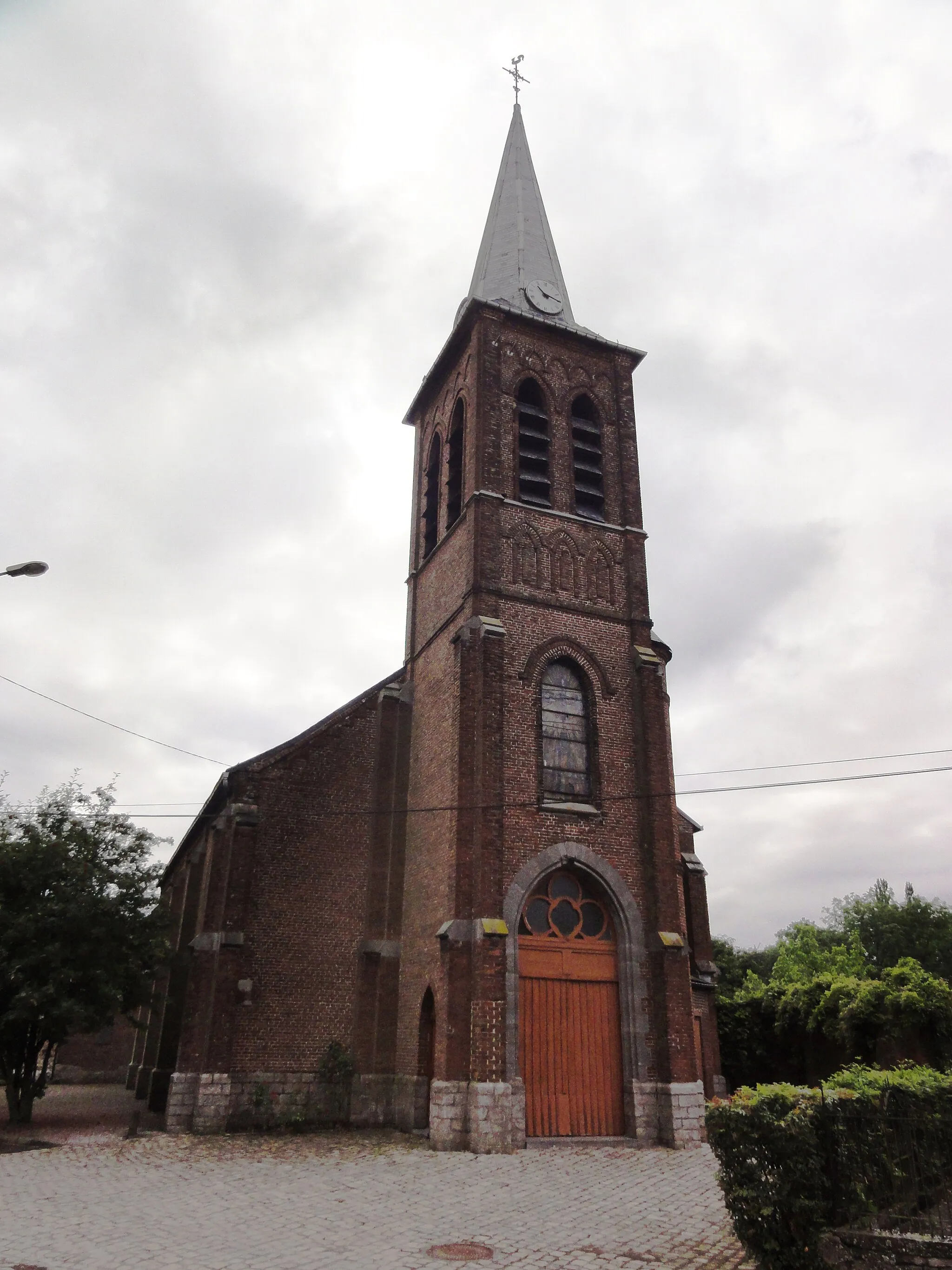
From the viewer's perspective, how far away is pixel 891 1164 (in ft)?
25.3

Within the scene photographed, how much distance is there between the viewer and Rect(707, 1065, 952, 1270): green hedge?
7426mm

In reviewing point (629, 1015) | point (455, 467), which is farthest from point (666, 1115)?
point (455, 467)

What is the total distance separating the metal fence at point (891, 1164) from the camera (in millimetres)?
7402

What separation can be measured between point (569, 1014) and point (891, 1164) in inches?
372

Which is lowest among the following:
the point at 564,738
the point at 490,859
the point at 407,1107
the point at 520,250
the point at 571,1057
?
the point at 407,1107

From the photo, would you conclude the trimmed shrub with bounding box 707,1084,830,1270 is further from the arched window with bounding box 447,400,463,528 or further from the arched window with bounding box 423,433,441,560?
the arched window with bounding box 423,433,441,560

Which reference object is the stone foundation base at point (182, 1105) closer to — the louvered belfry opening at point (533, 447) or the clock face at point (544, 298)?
the louvered belfry opening at point (533, 447)

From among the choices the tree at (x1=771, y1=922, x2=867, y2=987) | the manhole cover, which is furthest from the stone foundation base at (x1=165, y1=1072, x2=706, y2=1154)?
the tree at (x1=771, y1=922, x2=867, y2=987)

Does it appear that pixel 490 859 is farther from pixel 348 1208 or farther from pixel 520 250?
pixel 520 250

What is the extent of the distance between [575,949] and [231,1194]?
798cm

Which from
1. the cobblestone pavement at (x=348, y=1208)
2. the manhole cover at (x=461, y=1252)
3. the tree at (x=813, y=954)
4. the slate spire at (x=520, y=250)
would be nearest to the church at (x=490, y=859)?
the cobblestone pavement at (x=348, y=1208)

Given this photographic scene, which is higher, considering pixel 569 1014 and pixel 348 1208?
pixel 569 1014

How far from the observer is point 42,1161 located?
13445mm

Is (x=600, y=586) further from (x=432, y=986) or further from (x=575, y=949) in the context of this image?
(x=432, y=986)
